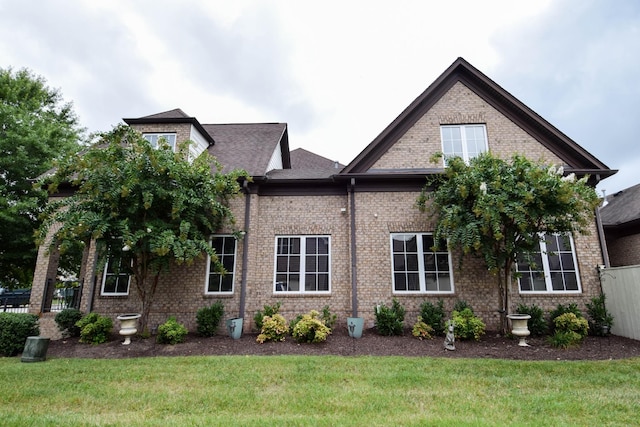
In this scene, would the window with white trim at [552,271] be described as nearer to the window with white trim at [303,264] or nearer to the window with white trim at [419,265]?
the window with white trim at [419,265]

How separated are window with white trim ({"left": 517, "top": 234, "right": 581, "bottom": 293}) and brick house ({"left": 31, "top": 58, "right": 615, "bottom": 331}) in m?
0.04

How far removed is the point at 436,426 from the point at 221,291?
7.25 meters

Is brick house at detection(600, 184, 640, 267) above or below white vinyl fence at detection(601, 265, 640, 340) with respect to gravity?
above

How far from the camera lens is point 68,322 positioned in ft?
28.8

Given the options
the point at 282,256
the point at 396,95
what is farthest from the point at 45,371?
the point at 396,95

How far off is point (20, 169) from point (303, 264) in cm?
1347

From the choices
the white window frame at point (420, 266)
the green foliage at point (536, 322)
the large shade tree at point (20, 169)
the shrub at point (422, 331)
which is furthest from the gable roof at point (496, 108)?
the large shade tree at point (20, 169)

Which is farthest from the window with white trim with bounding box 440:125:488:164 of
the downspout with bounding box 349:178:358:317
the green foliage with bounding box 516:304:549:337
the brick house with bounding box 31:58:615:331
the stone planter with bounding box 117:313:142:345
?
the stone planter with bounding box 117:313:142:345

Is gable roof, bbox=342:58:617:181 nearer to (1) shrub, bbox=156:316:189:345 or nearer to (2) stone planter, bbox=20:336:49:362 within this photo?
(1) shrub, bbox=156:316:189:345

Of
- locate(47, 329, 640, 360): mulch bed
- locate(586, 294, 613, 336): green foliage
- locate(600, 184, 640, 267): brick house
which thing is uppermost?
locate(600, 184, 640, 267): brick house

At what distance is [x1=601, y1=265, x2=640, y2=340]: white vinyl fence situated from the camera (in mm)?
7809

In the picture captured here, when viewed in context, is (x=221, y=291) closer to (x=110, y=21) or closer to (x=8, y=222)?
(x=110, y=21)

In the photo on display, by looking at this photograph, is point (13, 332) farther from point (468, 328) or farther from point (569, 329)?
point (569, 329)

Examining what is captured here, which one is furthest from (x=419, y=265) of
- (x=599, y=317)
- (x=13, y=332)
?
(x=13, y=332)
